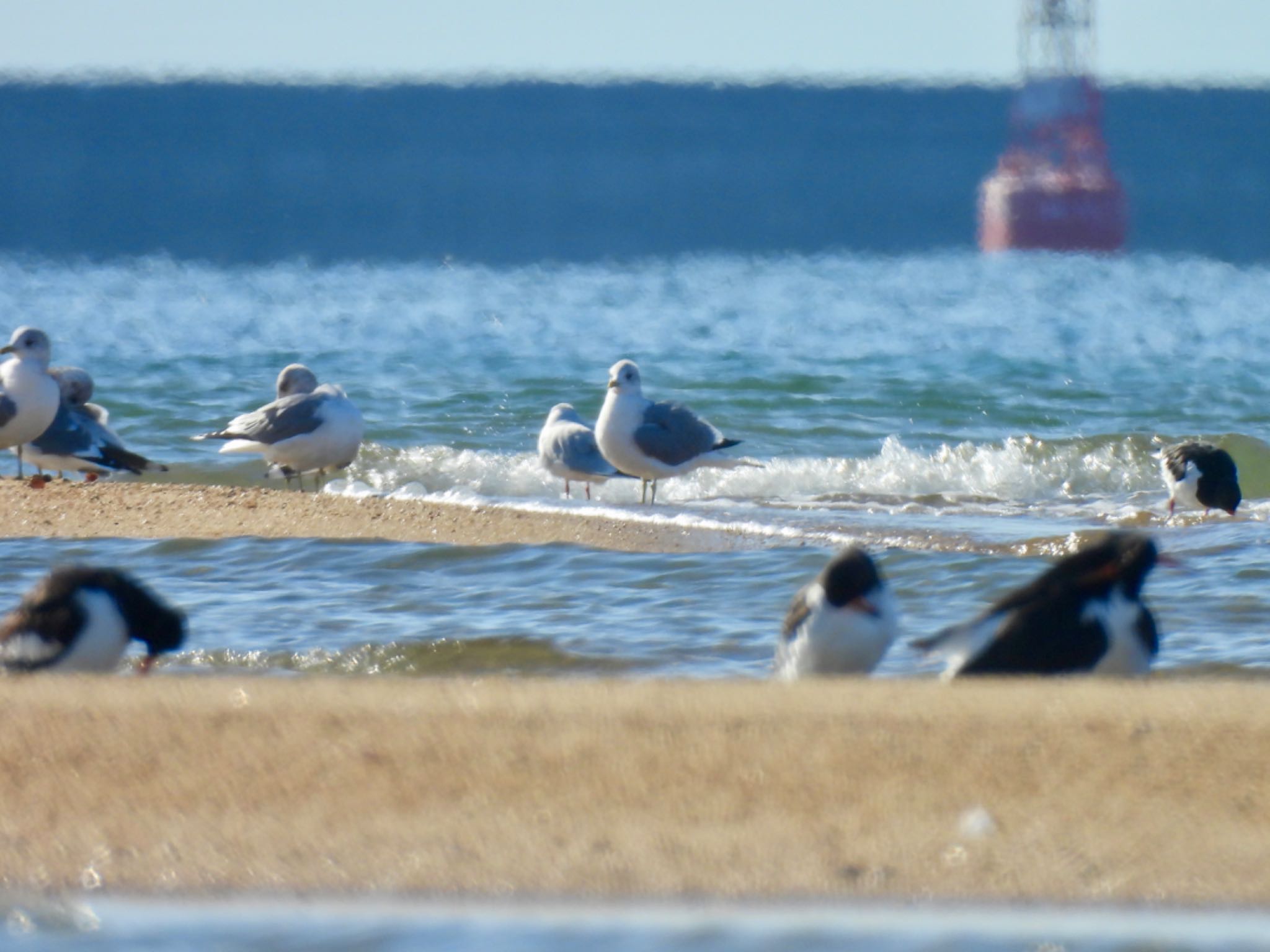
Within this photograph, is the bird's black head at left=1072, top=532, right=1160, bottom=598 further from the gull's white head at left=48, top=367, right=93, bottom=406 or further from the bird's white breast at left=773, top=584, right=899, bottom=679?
the gull's white head at left=48, top=367, right=93, bottom=406

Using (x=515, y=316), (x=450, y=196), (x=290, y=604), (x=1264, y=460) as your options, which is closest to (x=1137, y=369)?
(x=1264, y=460)

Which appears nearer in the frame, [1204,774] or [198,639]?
[1204,774]

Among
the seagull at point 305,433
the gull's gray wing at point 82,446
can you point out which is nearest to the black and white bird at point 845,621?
the seagull at point 305,433

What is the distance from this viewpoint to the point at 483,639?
18.8 ft

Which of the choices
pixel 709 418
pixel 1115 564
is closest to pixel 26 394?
pixel 709 418

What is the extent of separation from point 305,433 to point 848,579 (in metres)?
6.16

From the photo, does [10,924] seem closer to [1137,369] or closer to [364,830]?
[364,830]

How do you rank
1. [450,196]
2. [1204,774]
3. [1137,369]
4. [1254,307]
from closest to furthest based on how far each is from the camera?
[1204,774] → [1137,369] → [1254,307] → [450,196]

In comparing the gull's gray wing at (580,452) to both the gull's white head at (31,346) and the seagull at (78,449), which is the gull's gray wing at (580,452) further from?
the gull's white head at (31,346)

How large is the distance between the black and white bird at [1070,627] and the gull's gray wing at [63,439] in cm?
675

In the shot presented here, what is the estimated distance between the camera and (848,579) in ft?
14.1

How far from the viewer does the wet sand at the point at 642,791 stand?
2.74 meters

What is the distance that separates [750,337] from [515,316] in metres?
5.22

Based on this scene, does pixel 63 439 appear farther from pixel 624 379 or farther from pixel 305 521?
pixel 624 379
